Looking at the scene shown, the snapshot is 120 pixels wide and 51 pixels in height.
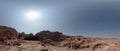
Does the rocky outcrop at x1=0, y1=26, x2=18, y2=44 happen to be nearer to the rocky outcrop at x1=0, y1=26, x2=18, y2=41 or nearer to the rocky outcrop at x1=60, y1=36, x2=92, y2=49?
the rocky outcrop at x1=0, y1=26, x2=18, y2=41

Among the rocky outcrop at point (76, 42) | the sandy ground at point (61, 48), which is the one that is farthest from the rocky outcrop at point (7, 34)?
the rocky outcrop at point (76, 42)

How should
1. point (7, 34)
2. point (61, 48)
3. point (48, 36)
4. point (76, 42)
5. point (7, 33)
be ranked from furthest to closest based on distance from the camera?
point (48, 36), point (76, 42), point (61, 48), point (7, 33), point (7, 34)

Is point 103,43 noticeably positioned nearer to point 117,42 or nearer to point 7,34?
point 117,42

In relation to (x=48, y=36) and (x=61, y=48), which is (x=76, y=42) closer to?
(x=61, y=48)

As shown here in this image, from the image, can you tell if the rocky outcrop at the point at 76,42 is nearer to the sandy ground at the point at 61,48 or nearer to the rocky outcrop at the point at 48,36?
the sandy ground at the point at 61,48

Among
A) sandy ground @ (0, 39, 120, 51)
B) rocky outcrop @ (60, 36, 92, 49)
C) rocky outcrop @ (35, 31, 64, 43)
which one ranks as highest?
rocky outcrop @ (35, 31, 64, 43)

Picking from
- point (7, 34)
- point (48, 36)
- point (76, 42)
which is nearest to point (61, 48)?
point (76, 42)

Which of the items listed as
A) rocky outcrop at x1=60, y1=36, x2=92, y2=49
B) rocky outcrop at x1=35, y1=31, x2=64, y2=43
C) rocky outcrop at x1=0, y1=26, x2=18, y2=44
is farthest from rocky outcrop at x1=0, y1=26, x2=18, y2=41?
rocky outcrop at x1=60, y1=36, x2=92, y2=49

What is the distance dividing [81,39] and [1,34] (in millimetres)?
21137

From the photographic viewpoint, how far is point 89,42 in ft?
271

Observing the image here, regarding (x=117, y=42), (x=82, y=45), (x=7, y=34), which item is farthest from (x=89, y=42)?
(x=7, y=34)

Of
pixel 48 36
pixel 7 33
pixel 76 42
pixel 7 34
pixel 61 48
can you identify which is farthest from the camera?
pixel 48 36

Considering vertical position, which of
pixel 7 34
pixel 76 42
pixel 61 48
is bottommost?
pixel 61 48

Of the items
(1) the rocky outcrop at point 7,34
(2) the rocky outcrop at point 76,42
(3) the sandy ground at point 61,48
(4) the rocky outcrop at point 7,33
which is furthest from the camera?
(2) the rocky outcrop at point 76,42
